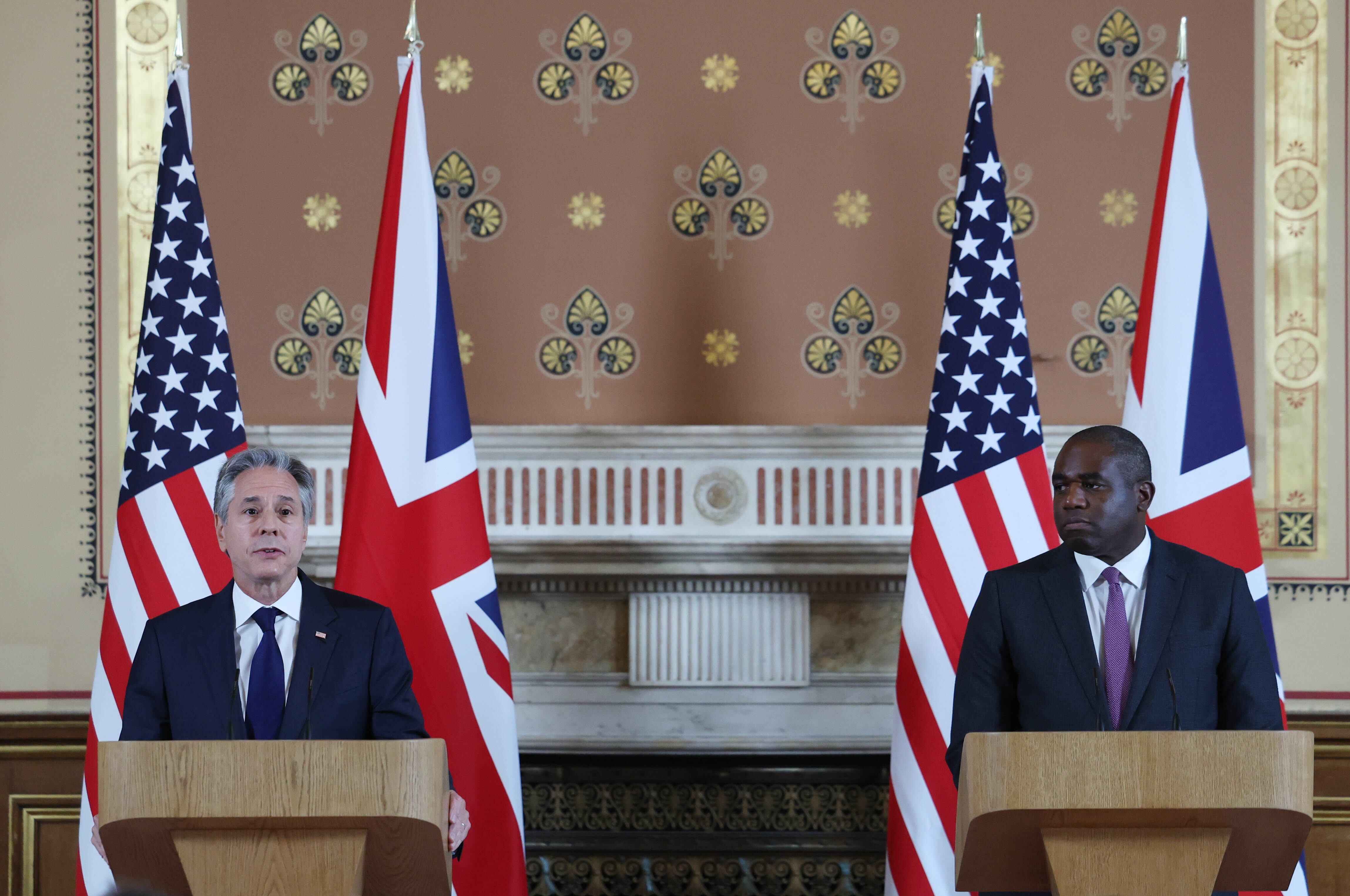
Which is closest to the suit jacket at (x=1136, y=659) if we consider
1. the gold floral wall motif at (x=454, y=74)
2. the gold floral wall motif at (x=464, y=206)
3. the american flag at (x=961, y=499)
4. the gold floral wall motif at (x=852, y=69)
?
the american flag at (x=961, y=499)

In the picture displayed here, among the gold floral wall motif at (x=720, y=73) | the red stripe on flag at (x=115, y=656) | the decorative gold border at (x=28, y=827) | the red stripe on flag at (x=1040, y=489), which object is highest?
the gold floral wall motif at (x=720, y=73)

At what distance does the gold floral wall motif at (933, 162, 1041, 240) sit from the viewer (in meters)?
3.72

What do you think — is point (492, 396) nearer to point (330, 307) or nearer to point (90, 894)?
point (330, 307)

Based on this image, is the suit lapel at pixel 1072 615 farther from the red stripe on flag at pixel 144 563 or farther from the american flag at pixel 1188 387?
the red stripe on flag at pixel 144 563

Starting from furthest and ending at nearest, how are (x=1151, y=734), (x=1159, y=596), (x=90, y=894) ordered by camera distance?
(x=90, y=894)
(x=1159, y=596)
(x=1151, y=734)

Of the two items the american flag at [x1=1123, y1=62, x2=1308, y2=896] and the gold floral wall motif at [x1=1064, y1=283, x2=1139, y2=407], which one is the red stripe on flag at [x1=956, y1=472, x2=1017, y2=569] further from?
the gold floral wall motif at [x1=1064, y1=283, x2=1139, y2=407]

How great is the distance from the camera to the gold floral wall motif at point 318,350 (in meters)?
Result: 3.70

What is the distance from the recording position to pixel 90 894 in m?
2.93

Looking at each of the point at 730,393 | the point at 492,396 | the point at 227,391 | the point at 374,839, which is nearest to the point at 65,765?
the point at 227,391

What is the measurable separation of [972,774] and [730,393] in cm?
205

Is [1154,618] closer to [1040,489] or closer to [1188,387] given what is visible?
[1040,489]

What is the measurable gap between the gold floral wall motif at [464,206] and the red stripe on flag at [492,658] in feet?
4.01

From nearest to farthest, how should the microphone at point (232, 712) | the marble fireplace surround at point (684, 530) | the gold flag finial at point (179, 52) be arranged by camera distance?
the microphone at point (232, 712) → the gold flag finial at point (179, 52) → the marble fireplace surround at point (684, 530)

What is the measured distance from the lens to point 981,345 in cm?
314
